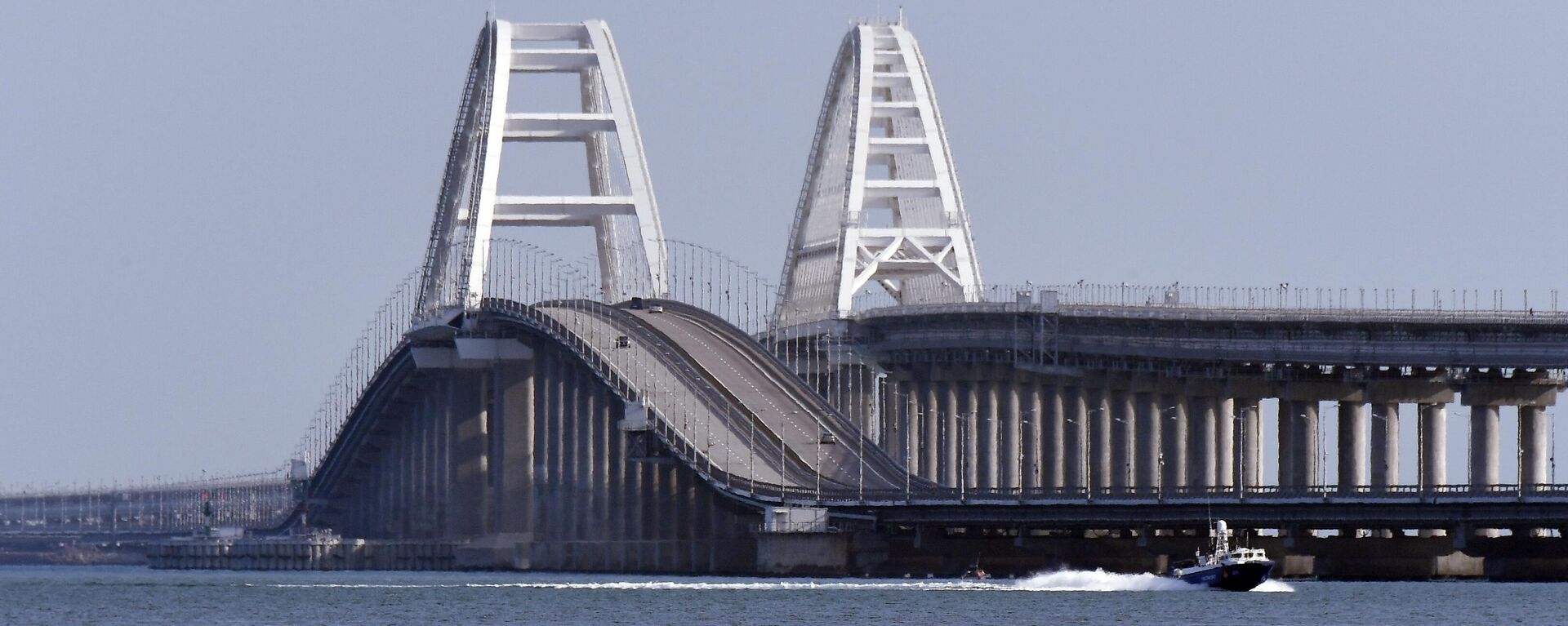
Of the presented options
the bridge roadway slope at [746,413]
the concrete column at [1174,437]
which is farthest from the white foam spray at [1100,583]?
the concrete column at [1174,437]

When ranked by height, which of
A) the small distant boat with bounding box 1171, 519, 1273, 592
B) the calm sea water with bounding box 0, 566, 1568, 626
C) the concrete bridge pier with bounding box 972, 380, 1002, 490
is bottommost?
the calm sea water with bounding box 0, 566, 1568, 626

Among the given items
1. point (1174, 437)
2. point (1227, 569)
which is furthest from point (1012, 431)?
point (1227, 569)

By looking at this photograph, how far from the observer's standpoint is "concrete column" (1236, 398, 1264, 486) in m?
176

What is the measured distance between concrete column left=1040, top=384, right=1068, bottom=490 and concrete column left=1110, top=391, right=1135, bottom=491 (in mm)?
4596

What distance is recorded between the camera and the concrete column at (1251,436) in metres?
176

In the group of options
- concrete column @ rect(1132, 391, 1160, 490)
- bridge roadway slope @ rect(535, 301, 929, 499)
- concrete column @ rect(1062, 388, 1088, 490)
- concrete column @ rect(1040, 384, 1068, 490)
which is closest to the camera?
bridge roadway slope @ rect(535, 301, 929, 499)

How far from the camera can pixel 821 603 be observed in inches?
5197

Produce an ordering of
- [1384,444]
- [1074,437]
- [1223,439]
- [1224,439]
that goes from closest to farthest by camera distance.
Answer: [1384,444] → [1224,439] → [1223,439] → [1074,437]

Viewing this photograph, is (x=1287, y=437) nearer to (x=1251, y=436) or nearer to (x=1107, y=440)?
(x=1251, y=436)

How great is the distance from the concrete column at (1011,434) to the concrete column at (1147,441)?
51.4 feet

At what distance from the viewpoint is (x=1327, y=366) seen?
170 meters

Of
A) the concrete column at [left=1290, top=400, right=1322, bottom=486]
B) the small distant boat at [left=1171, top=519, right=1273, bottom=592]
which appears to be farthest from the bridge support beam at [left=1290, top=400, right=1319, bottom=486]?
the small distant boat at [left=1171, top=519, right=1273, bottom=592]

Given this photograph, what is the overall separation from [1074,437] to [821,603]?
197 ft

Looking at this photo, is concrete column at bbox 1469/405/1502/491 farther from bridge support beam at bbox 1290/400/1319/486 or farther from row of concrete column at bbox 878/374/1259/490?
row of concrete column at bbox 878/374/1259/490
